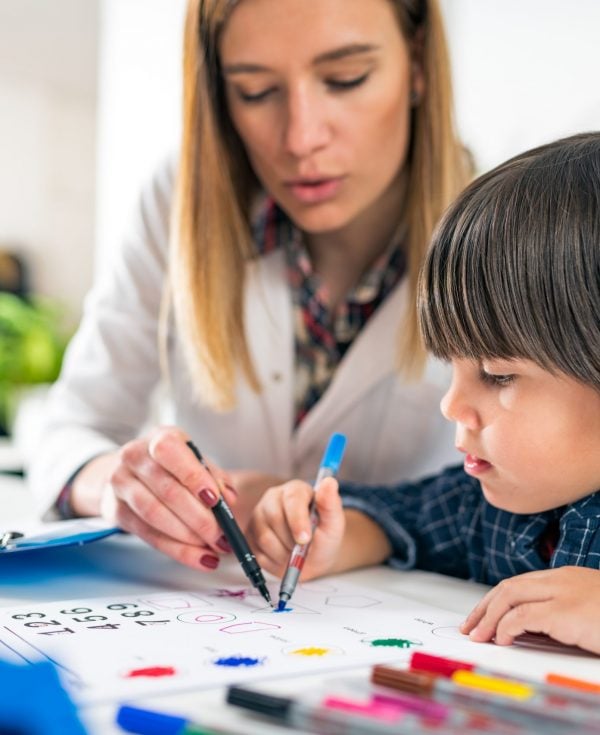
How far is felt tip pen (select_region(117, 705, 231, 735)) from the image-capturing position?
0.48 meters

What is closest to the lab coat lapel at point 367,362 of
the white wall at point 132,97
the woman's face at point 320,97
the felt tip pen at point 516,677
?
the woman's face at point 320,97

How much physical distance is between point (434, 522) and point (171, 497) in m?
0.27

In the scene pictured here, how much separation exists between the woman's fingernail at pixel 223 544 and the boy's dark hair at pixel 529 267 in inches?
9.5

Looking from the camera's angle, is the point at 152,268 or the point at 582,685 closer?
the point at 582,685

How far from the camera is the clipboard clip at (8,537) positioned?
0.85 metres

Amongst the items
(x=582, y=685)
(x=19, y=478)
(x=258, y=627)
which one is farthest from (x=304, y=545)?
(x=19, y=478)

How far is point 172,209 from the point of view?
1290 mm

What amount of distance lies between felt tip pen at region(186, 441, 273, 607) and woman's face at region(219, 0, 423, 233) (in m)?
0.38

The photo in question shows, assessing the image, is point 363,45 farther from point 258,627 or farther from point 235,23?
point 258,627

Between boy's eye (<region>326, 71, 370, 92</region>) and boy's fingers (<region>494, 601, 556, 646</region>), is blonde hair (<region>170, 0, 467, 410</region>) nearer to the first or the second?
boy's eye (<region>326, 71, 370, 92</region>)

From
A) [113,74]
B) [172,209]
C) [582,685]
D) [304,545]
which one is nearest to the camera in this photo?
[582,685]

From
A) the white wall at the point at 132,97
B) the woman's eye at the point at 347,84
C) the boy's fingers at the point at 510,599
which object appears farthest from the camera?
the white wall at the point at 132,97

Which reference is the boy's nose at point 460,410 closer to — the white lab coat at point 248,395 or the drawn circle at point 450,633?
the drawn circle at point 450,633

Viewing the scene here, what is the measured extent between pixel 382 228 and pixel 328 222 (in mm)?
165
